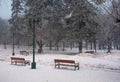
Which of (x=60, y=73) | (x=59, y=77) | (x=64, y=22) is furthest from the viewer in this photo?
(x=64, y=22)

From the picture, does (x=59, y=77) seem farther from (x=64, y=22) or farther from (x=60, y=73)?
(x=64, y=22)

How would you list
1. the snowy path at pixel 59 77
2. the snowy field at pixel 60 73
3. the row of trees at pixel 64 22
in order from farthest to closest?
the row of trees at pixel 64 22 < the snowy field at pixel 60 73 < the snowy path at pixel 59 77

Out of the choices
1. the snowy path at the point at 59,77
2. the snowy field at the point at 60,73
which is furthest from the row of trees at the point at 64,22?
the snowy path at the point at 59,77

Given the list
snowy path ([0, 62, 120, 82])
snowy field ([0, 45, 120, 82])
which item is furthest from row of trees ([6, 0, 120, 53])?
snowy path ([0, 62, 120, 82])

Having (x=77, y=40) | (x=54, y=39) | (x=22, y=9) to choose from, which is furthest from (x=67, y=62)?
(x=22, y=9)

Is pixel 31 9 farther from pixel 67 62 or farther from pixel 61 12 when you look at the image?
pixel 67 62

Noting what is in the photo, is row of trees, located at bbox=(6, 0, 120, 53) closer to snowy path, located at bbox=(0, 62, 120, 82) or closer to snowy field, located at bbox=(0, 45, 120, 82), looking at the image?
snowy field, located at bbox=(0, 45, 120, 82)

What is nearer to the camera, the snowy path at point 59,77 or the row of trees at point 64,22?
the snowy path at point 59,77

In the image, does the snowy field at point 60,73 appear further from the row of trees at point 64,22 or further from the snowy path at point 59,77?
the row of trees at point 64,22

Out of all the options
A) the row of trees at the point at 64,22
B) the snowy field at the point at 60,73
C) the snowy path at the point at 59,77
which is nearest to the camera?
the snowy path at the point at 59,77

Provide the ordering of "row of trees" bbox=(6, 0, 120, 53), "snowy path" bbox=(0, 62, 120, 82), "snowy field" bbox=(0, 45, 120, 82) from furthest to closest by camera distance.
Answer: "row of trees" bbox=(6, 0, 120, 53) → "snowy field" bbox=(0, 45, 120, 82) → "snowy path" bbox=(0, 62, 120, 82)

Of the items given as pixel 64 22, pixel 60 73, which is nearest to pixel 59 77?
pixel 60 73

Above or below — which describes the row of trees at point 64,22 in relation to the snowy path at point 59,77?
above

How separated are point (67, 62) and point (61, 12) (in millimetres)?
29096
